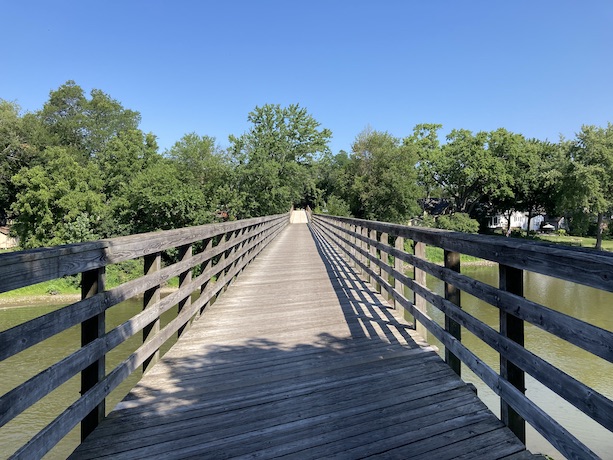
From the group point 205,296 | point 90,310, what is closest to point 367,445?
point 90,310

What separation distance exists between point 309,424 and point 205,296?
288cm

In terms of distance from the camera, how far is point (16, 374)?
503 inches

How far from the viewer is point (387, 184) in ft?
126

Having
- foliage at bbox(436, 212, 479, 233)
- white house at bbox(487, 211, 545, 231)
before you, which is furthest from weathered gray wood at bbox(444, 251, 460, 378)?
white house at bbox(487, 211, 545, 231)

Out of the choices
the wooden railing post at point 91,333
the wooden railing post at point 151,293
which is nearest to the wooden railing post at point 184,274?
the wooden railing post at point 151,293

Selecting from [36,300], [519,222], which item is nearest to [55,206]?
[36,300]

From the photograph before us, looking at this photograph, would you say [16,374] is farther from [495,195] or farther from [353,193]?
[495,195]

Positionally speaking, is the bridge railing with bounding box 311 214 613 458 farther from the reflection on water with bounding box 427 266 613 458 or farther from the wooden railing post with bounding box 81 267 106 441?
the reflection on water with bounding box 427 266 613 458

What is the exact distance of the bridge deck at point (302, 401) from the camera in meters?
2.13

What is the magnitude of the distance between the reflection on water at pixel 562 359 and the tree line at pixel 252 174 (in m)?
14.6

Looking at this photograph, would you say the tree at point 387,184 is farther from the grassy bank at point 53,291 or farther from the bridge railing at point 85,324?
the bridge railing at point 85,324

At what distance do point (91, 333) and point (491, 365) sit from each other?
12582 mm

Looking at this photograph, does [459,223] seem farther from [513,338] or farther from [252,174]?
[513,338]

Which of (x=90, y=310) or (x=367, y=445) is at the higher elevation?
(x=90, y=310)
